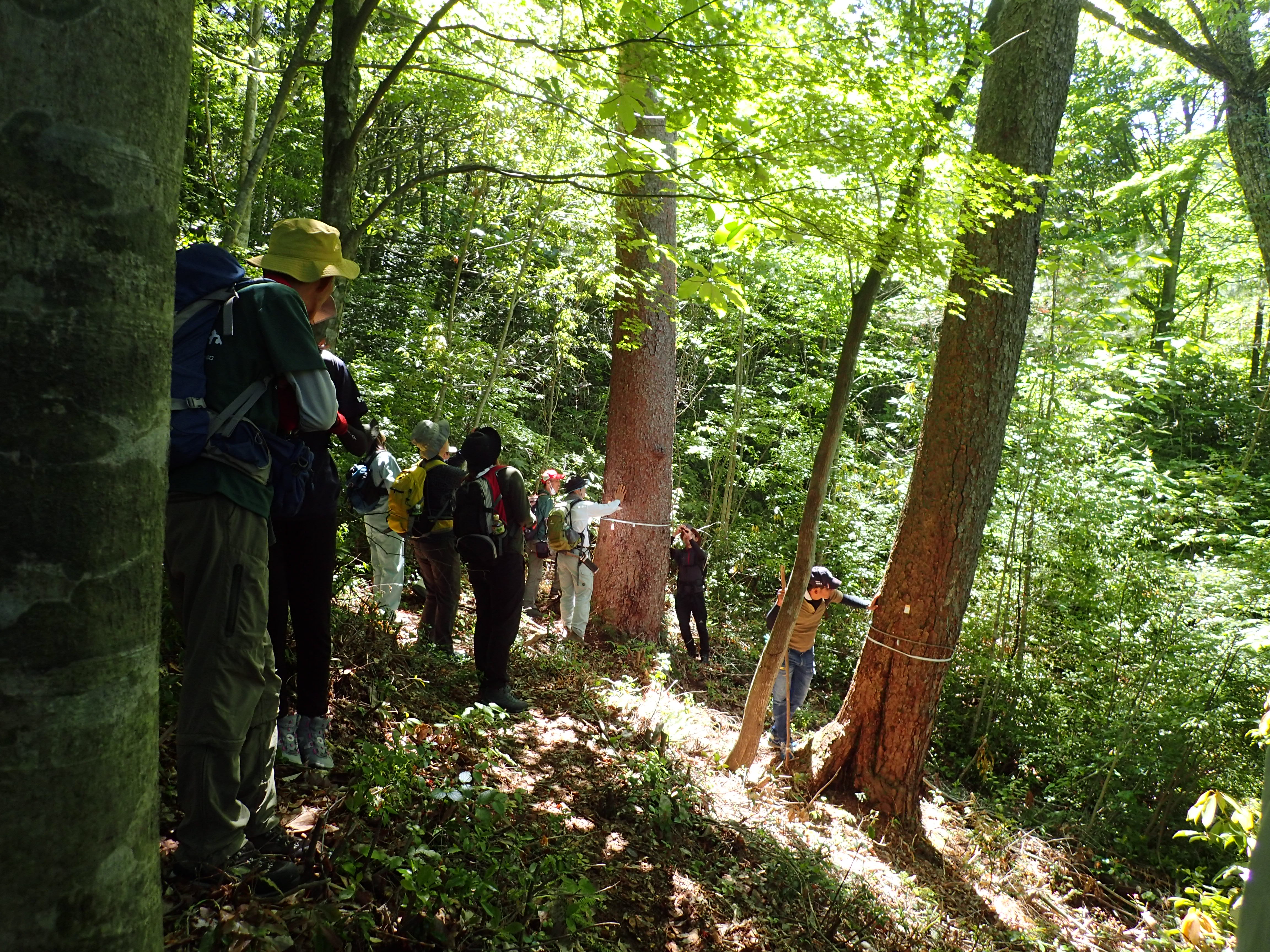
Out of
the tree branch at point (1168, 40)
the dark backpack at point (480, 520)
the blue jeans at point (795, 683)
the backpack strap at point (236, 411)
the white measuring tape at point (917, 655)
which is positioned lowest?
the blue jeans at point (795, 683)

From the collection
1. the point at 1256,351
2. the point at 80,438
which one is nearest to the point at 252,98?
the point at 80,438

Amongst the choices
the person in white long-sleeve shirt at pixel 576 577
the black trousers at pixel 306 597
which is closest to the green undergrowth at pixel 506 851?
the black trousers at pixel 306 597

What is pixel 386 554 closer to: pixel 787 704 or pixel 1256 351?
pixel 787 704

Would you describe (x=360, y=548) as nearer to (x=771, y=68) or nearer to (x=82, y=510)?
(x=771, y=68)

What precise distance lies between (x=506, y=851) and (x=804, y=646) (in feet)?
16.2

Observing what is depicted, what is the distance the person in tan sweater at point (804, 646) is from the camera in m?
7.19

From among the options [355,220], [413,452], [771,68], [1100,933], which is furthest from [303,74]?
[1100,933]

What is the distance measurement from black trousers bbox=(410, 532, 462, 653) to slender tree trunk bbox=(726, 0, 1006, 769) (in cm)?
228

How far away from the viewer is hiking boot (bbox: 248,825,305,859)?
2.42 meters

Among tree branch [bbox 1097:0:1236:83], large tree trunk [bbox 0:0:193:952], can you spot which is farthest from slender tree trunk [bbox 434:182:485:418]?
large tree trunk [bbox 0:0:193:952]

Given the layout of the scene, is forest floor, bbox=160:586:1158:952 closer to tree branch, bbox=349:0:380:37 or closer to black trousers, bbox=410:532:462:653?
black trousers, bbox=410:532:462:653

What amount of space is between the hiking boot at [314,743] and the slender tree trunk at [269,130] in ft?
10.8

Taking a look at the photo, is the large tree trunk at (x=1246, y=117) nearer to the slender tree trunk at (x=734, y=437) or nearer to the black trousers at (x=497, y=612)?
the slender tree trunk at (x=734, y=437)

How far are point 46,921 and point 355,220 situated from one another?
10546 millimetres
